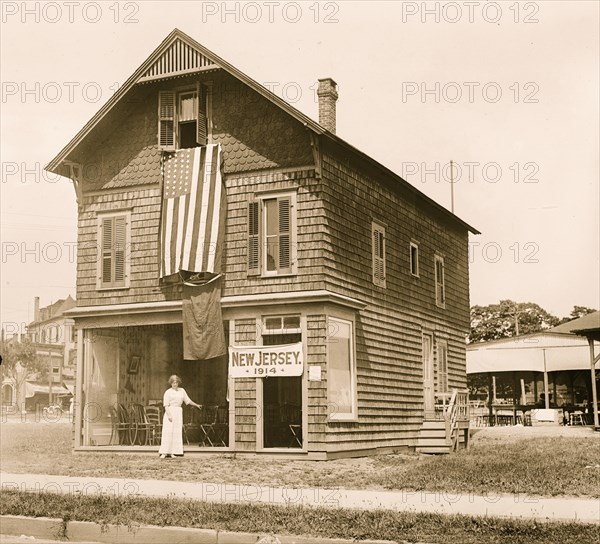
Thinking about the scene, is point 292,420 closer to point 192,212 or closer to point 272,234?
point 272,234

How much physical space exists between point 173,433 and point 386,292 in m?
7.08

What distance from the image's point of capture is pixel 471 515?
10031 millimetres

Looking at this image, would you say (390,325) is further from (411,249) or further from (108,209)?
(108,209)

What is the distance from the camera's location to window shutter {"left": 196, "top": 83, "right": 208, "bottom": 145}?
21.8 meters

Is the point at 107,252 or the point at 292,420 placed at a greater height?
the point at 107,252

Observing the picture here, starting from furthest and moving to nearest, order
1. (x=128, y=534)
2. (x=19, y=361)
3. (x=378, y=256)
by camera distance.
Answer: (x=19, y=361), (x=378, y=256), (x=128, y=534)

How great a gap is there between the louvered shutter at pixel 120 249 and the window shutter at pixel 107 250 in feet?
0.55

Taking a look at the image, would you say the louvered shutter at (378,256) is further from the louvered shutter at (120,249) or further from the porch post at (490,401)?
the porch post at (490,401)

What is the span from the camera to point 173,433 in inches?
797

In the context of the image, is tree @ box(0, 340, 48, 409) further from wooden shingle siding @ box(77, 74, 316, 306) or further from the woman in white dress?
the woman in white dress

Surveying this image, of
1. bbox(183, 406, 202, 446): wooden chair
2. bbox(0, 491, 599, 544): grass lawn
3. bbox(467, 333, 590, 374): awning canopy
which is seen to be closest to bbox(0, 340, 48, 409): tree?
bbox(467, 333, 590, 374): awning canopy

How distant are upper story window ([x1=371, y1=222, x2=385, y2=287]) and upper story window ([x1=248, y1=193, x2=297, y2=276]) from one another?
334 centimetres

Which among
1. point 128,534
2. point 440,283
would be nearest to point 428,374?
point 440,283

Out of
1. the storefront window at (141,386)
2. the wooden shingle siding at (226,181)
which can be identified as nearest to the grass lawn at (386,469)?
the storefront window at (141,386)
